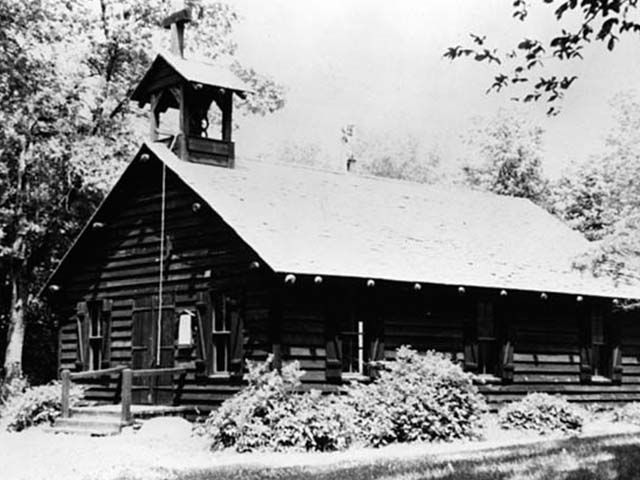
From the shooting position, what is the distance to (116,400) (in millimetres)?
23844

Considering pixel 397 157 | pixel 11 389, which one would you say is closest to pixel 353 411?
pixel 11 389

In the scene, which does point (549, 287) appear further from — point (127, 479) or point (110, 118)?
point (110, 118)

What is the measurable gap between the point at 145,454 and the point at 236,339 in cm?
413

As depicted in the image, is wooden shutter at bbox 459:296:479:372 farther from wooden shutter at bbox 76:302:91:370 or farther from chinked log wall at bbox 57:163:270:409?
wooden shutter at bbox 76:302:91:370

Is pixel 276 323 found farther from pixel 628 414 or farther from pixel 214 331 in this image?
pixel 628 414

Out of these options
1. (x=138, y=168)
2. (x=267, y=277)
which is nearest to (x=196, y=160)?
(x=138, y=168)

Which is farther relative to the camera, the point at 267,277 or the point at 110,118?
the point at 110,118

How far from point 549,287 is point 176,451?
1090cm

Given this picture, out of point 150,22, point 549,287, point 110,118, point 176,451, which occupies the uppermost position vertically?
point 150,22

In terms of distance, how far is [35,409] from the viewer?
870 inches

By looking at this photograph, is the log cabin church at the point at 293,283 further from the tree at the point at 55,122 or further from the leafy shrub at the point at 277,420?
the tree at the point at 55,122

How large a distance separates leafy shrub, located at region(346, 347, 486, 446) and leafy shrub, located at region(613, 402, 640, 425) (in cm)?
559

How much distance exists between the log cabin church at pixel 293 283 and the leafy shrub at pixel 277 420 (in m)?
1.80

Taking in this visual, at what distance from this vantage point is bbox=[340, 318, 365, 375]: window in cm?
2105
